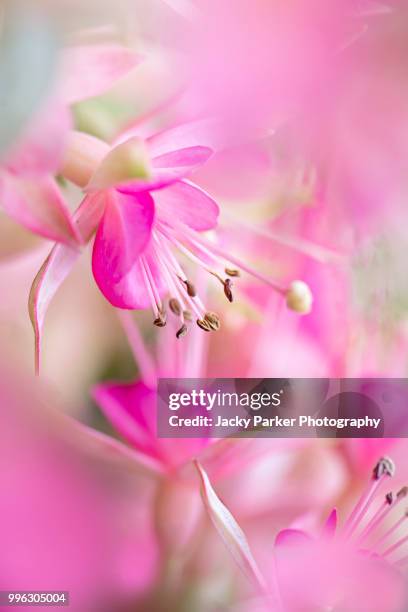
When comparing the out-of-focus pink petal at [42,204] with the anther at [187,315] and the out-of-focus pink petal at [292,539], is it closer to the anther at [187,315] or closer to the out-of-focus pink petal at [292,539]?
the anther at [187,315]

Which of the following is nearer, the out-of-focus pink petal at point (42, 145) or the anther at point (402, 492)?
the out-of-focus pink petal at point (42, 145)

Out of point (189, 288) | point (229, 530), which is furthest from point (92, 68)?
point (229, 530)

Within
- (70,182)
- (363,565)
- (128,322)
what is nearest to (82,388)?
(128,322)

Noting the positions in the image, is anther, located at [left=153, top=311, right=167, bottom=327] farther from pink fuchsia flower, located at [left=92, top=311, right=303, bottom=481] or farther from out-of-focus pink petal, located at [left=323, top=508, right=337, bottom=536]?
out-of-focus pink petal, located at [left=323, top=508, right=337, bottom=536]

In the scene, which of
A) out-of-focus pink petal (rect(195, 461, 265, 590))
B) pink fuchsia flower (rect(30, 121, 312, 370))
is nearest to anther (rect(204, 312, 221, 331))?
pink fuchsia flower (rect(30, 121, 312, 370))

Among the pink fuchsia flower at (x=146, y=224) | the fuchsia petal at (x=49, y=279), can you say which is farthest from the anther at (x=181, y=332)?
the fuchsia petal at (x=49, y=279)

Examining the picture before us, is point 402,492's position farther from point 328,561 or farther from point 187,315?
point 187,315
